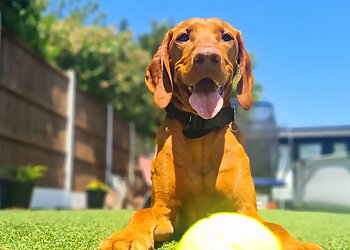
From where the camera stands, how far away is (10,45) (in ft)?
29.4

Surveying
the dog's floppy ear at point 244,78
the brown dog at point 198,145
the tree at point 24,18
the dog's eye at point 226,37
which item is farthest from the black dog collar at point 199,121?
the tree at point 24,18

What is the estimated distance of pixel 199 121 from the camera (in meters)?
2.55

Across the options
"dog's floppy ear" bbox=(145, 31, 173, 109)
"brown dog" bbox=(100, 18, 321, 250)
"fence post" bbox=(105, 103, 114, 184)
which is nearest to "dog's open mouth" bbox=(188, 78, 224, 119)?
"brown dog" bbox=(100, 18, 321, 250)

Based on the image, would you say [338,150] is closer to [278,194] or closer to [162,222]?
[278,194]

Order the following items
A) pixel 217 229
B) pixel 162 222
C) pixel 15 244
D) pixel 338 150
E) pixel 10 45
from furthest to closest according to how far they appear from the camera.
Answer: pixel 338 150 < pixel 10 45 < pixel 162 222 < pixel 15 244 < pixel 217 229

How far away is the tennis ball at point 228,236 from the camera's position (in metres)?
1.83

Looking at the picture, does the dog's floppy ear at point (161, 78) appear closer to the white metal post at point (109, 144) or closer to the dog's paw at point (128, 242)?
the dog's paw at point (128, 242)

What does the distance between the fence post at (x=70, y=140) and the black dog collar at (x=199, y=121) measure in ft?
32.7

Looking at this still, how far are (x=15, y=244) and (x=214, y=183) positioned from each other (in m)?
0.91

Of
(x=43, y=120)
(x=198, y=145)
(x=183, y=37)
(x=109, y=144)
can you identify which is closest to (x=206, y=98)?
(x=198, y=145)

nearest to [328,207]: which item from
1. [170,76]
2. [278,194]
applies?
[278,194]

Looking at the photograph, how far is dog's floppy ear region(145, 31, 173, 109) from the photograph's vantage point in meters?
2.67

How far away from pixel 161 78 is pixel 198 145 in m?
0.42

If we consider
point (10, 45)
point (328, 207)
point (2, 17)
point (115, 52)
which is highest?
point (115, 52)
